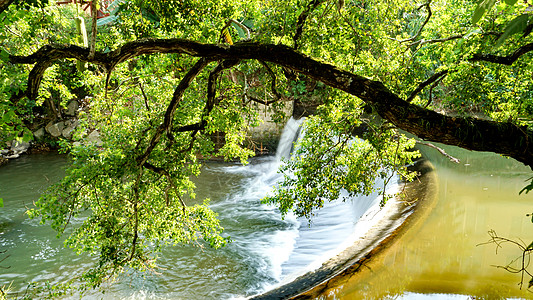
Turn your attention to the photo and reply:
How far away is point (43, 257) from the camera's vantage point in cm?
702

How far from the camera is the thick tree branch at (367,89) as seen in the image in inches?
92.4

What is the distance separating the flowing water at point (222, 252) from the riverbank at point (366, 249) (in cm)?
42

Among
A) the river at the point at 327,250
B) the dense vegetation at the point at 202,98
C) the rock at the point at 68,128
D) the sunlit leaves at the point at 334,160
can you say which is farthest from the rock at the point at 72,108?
the sunlit leaves at the point at 334,160

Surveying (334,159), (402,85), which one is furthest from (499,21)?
(334,159)

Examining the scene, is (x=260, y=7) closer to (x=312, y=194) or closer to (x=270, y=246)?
(x=312, y=194)

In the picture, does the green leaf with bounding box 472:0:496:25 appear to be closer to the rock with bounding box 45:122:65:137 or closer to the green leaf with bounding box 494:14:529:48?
the green leaf with bounding box 494:14:529:48

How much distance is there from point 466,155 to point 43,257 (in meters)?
11.6

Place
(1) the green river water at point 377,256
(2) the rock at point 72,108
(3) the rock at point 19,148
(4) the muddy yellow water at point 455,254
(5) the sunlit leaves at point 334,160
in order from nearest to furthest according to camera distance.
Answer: (4) the muddy yellow water at point 455,254 → (1) the green river water at point 377,256 → (5) the sunlit leaves at point 334,160 → (3) the rock at point 19,148 → (2) the rock at point 72,108

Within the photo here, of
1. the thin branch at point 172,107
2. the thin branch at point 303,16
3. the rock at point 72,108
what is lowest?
the thin branch at point 172,107

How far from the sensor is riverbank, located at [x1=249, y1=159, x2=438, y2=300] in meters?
4.31

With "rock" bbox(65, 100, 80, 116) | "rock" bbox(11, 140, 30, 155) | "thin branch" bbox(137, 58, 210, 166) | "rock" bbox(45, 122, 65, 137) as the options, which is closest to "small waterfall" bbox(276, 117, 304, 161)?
"rock" bbox(65, 100, 80, 116)

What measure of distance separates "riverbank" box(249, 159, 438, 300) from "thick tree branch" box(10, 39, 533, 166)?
2.47 meters

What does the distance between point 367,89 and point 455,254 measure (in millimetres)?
3580

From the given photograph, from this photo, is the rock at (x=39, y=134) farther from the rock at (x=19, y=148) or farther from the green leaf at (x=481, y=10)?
the green leaf at (x=481, y=10)
